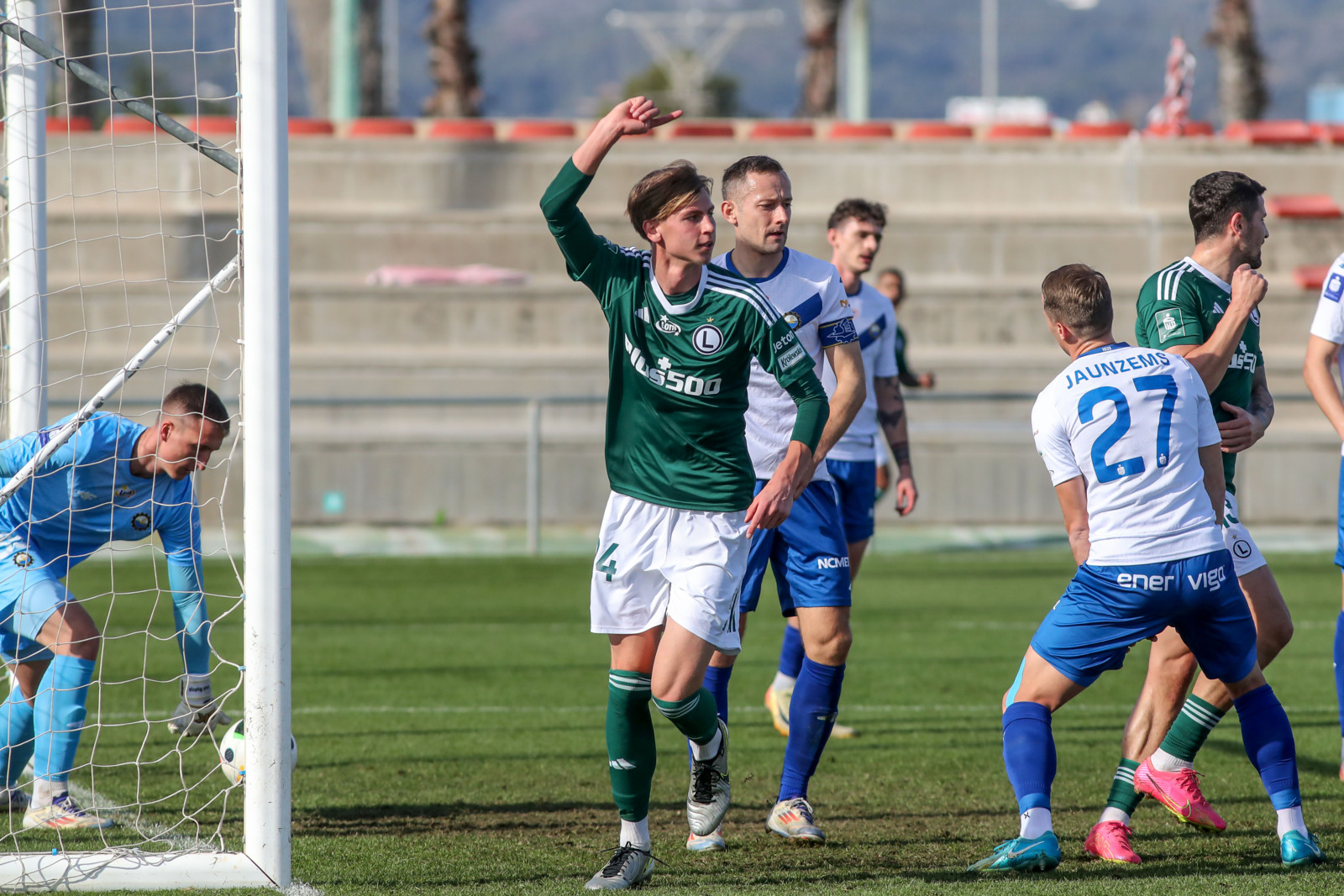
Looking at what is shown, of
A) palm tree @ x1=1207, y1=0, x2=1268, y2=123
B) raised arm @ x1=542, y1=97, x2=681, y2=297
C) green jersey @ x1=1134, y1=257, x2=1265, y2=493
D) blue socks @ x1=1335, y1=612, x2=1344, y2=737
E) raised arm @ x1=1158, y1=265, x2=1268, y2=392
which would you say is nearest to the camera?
raised arm @ x1=542, y1=97, x2=681, y2=297

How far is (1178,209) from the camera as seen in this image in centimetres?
2008

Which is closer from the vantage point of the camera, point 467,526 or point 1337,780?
point 1337,780

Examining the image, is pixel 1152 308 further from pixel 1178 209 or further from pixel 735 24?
pixel 735 24

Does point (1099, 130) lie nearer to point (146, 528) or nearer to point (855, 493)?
point (855, 493)

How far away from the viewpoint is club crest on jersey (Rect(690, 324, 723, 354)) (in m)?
4.53

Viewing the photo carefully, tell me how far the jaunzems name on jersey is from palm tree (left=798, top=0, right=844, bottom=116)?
2231 cm

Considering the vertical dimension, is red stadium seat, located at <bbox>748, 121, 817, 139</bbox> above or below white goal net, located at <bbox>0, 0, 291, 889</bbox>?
above

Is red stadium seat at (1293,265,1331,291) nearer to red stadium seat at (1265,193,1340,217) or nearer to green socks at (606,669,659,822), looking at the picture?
red stadium seat at (1265,193,1340,217)

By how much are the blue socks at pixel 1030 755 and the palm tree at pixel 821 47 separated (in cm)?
2258

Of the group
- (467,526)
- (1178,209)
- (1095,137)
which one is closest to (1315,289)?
(1178,209)

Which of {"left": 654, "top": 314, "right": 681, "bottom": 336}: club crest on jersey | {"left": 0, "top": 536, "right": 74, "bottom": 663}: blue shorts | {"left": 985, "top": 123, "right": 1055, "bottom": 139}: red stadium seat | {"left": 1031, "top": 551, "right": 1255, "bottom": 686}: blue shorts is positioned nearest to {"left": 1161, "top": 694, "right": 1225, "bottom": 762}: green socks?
{"left": 1031, "top": 551, "right": 1255, "bottom": 686}: blue shorts

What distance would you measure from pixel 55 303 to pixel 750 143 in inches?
390

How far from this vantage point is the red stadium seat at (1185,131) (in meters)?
21.0

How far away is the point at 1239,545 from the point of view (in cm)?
510
